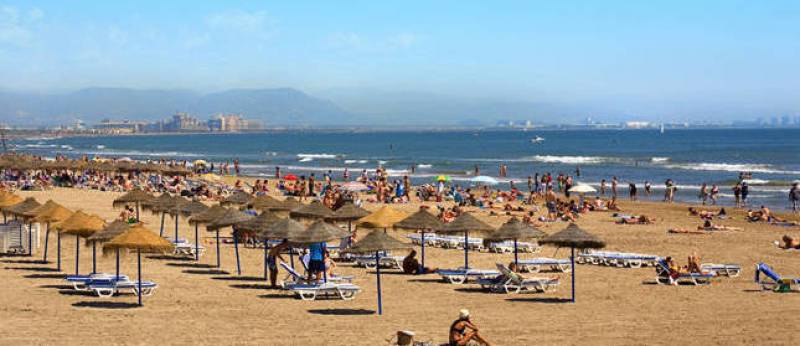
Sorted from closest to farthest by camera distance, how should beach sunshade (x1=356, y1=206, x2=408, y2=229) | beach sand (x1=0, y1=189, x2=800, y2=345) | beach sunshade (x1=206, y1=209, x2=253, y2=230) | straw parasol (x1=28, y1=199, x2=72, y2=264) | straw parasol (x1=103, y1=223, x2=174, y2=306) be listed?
beach sand (x1=0, y1=189, x2=800, y2=345), straw parasol (x1=103, y1=223, x2=174, y2=306), beach sunshade (x1=206, y1=209, x2=253, y2=230), straw parasol (x1=28, y1=199, x2=72, y2=264), beach sunshade (x1=356, y1=206, x2=408, y2=229)

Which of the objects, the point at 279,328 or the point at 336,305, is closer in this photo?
the point at 279,328

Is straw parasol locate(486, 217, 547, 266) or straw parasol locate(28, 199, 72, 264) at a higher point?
straw parasol locate(28, 199, 72, 264)

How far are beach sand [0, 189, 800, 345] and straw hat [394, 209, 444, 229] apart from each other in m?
0.97

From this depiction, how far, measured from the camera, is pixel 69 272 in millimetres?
17891

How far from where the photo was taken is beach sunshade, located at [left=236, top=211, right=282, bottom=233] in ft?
57.7

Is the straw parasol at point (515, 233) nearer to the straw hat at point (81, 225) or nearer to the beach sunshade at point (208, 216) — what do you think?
the beach sunshade at point (208, 216)

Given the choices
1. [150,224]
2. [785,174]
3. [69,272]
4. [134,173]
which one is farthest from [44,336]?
[785,174]

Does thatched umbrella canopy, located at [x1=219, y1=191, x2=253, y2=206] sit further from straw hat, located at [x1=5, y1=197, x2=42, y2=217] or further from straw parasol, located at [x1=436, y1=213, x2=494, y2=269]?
straw parasol, located at [x1=436, y1=213, x2=494, y2=269]

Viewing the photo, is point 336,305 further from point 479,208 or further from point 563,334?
point 479,208

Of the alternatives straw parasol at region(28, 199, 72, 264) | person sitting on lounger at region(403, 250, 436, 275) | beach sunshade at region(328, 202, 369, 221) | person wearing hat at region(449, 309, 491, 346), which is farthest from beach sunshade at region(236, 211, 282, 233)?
person wearing hat at region(449, 309, 491, 346)

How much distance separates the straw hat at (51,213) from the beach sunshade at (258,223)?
131 inches

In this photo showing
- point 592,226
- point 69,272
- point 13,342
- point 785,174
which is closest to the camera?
point 13,342

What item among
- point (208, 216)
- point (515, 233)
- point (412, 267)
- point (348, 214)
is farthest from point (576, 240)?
point (208, 216)

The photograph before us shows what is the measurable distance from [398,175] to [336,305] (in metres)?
46.7
